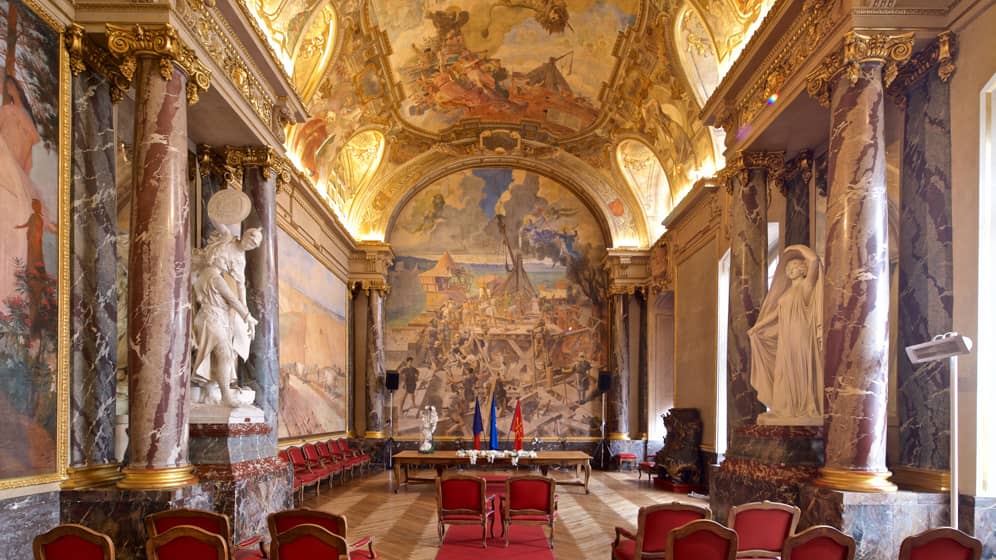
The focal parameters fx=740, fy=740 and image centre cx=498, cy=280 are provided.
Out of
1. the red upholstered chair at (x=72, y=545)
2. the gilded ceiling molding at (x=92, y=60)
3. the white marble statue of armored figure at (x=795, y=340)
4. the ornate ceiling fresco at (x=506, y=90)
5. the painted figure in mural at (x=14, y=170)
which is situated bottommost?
the red upholstered chair at (x=72, y=545)

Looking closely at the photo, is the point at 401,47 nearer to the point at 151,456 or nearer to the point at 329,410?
the point at 329,410

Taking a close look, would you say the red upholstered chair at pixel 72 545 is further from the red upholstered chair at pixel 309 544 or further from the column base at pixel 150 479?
the column base at pixel 150 479

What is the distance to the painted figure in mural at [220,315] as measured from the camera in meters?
9.91

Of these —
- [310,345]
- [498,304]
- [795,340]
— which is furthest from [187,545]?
[498,304]

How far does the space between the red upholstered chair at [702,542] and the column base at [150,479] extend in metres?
5.40

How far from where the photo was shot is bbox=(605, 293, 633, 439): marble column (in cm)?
2391

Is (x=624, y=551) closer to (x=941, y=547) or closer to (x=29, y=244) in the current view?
(x=941, y=547)

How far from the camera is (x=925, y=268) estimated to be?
28.2ft

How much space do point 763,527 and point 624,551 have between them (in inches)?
60.6

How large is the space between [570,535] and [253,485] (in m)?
4.89

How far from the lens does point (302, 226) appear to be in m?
18.1

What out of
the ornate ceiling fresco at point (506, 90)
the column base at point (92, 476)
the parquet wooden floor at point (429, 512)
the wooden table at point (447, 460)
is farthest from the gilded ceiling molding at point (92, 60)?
the wooden table at point (447, 460)

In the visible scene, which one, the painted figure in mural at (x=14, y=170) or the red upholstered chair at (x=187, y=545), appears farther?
the painted figure in mural at (x=14, y=170)

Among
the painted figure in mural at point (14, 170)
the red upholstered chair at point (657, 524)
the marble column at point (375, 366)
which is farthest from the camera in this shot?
the marble column at point (375, 366)
